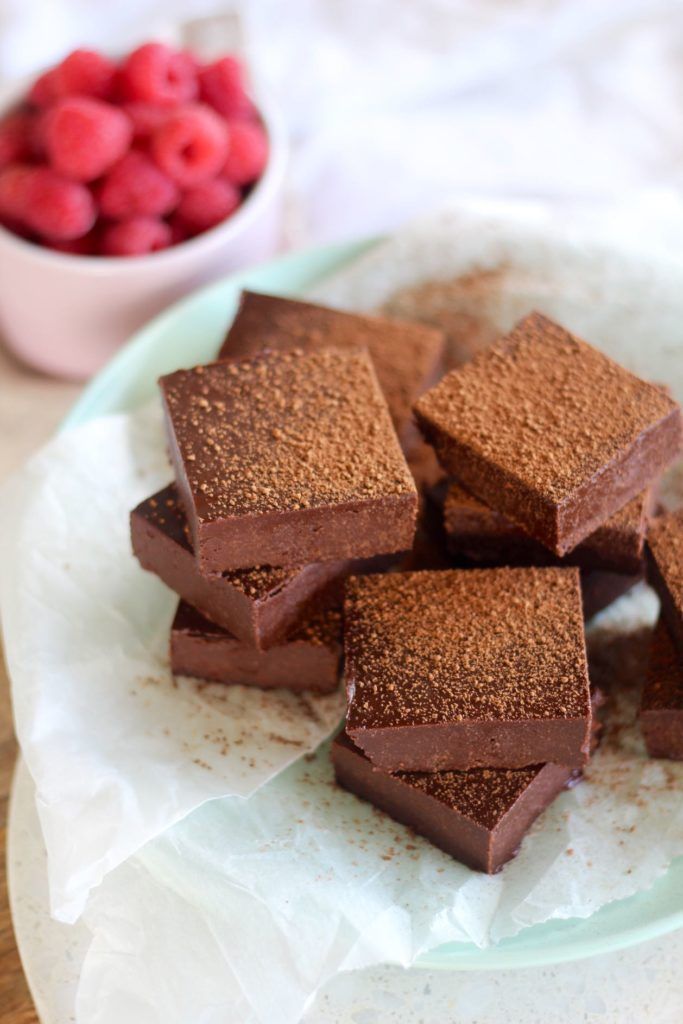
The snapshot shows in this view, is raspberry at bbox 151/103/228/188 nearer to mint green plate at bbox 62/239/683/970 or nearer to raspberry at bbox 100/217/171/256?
raspberry at bbox 100/217/171/256

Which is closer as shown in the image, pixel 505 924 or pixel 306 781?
pixel 505 924

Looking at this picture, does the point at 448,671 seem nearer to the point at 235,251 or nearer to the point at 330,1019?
the point at 330,1019

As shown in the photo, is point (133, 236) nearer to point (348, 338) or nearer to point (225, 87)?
point (225, 87)

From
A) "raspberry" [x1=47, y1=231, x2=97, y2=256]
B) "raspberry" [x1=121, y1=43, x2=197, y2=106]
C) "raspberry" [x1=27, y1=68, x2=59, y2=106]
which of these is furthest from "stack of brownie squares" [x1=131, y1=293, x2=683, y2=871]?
"raspberry" [x1=27, y1=68, x2=59, y2=106]

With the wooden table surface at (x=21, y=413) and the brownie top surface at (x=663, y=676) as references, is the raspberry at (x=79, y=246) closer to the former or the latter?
the wooden table surface at (x=21, y=413)

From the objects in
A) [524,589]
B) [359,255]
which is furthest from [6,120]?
[524,589]

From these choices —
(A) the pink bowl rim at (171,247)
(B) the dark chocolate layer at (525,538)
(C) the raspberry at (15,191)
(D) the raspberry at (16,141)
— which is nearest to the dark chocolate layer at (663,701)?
(B) the dark chocolate layer at (525,538)
